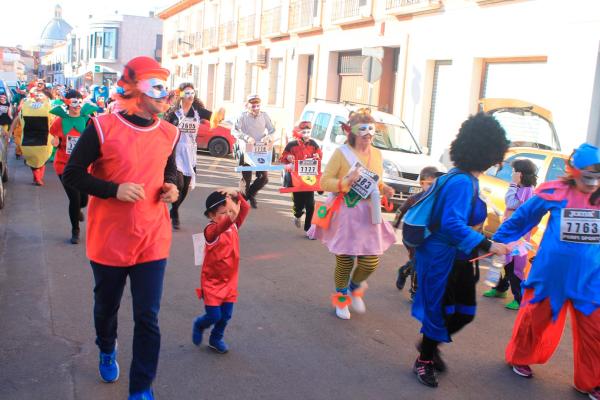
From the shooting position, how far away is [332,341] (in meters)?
5.32

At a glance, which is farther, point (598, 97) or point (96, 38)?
point (96, 38)

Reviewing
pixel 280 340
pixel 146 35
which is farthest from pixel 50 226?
pixel 146 35

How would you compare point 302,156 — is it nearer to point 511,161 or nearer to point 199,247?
point 511,161

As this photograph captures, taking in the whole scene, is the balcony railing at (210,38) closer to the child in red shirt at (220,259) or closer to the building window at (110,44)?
the building window at (110,44)

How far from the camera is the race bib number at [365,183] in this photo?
571 cm

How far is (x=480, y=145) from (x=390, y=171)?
8.19 meters

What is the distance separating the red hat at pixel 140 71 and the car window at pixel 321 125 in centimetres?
1023

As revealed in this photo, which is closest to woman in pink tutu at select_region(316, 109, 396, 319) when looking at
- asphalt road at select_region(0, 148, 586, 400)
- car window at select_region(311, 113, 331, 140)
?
asphalt road at select_region(0, 148, 586, 400)

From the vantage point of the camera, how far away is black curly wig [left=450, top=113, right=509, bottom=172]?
433 cm

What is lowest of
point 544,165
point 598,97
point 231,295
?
point 231,295

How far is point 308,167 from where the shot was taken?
1005cm

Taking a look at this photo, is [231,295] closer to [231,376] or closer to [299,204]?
[231,376]

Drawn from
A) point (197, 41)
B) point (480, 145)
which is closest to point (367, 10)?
point (480, 145)

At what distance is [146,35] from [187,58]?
25.7 meters
